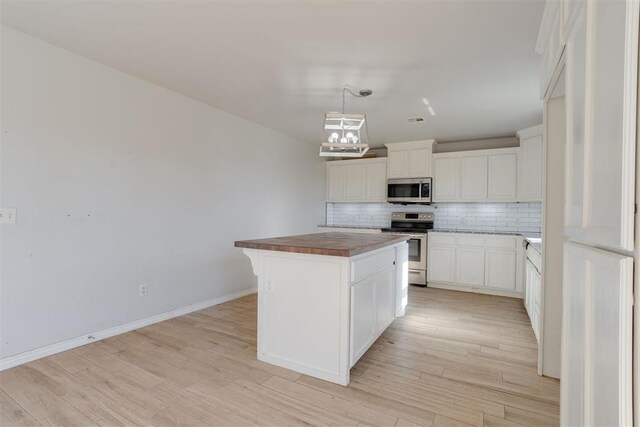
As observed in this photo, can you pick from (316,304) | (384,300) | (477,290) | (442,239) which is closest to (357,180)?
(442,239)

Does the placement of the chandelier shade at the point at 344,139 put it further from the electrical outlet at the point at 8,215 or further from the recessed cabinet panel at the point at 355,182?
the recessed cabinet panel at the point at 355,182

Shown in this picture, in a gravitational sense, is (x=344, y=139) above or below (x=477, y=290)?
above

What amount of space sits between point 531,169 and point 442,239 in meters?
1.58

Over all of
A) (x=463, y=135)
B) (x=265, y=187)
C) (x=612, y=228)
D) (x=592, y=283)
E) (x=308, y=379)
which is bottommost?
(x=308, y=379)

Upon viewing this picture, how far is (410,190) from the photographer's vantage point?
17.5ft

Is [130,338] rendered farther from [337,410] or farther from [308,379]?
[337,410]

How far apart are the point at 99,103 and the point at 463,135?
4916 mm

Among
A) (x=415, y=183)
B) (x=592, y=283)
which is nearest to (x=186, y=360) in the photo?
(x=592, y=283)

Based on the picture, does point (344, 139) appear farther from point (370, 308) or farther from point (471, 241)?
point (471, 241)

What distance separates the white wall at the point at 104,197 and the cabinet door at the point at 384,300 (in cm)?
219

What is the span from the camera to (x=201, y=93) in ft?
11.4

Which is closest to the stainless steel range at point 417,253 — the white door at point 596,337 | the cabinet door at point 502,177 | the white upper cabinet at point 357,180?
the white upper cabinet at point 357,180

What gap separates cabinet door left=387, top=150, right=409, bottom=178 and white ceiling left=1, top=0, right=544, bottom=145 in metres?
1.63

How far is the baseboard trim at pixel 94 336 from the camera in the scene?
7.70 feet
